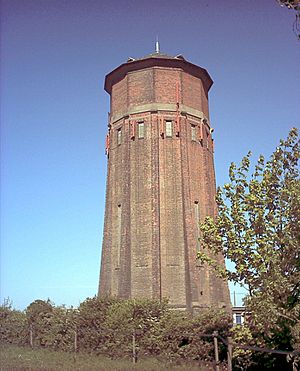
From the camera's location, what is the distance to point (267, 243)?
11773mm

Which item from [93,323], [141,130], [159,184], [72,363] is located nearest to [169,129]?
[141,130]

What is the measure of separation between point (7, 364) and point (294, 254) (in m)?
10.3

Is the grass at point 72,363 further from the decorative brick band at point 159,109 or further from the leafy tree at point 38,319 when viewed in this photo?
the decorative brick band at point 159,109

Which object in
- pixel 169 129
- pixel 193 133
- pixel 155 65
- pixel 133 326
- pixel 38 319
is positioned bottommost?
pixel 133 326

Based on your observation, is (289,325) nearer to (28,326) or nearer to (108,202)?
(28,326)

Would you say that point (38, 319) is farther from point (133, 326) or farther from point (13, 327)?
point (133, 326)

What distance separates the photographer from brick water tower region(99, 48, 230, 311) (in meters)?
28.3

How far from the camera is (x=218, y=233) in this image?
1309cm

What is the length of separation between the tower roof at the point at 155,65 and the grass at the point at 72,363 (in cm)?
2095

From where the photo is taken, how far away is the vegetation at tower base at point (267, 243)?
438 inches

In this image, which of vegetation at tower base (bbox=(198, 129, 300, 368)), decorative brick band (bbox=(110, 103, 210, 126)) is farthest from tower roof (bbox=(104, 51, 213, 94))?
vegetation at tower base (bbox=(198, 129, 300, 368))

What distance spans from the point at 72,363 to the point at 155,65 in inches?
876

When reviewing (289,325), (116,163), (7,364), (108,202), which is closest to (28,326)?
(7,364)

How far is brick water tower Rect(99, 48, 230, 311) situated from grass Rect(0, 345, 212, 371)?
10262 millimetres
